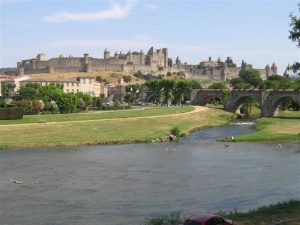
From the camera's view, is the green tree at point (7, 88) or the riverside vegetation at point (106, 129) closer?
the riverside vegetation at point (106, 129)

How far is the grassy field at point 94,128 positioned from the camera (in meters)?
49.1

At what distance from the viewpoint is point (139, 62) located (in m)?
191

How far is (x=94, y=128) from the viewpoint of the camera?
2248 inches

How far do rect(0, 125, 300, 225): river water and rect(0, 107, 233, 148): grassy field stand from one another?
398 cm

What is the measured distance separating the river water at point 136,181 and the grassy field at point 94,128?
13.0ft

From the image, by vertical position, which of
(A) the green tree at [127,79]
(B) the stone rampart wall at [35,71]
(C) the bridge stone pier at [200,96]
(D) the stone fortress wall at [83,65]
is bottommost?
(C) the bridge stone pier at [200,96]

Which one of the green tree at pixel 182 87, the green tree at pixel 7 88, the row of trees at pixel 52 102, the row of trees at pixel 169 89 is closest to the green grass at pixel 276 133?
the row of trees at pixel 52 102

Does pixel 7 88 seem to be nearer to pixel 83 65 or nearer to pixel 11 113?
pixel 11 113

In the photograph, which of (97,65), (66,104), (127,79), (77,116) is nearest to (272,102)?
(66,104)

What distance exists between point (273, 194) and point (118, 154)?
18413 mm

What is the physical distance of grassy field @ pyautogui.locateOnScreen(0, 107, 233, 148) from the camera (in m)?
49.1

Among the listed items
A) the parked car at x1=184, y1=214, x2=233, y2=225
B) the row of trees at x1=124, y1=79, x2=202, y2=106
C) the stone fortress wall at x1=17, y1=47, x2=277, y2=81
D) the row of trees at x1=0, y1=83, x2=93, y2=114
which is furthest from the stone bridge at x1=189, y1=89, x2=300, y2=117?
the stone fortress wall at x1=17, y1=47, x2=277, y2=81

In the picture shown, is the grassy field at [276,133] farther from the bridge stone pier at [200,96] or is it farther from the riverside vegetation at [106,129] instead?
the bridge stone pier at [200,96]

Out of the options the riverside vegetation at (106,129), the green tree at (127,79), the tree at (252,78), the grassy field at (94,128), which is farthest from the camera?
the green tree at (127,79)
